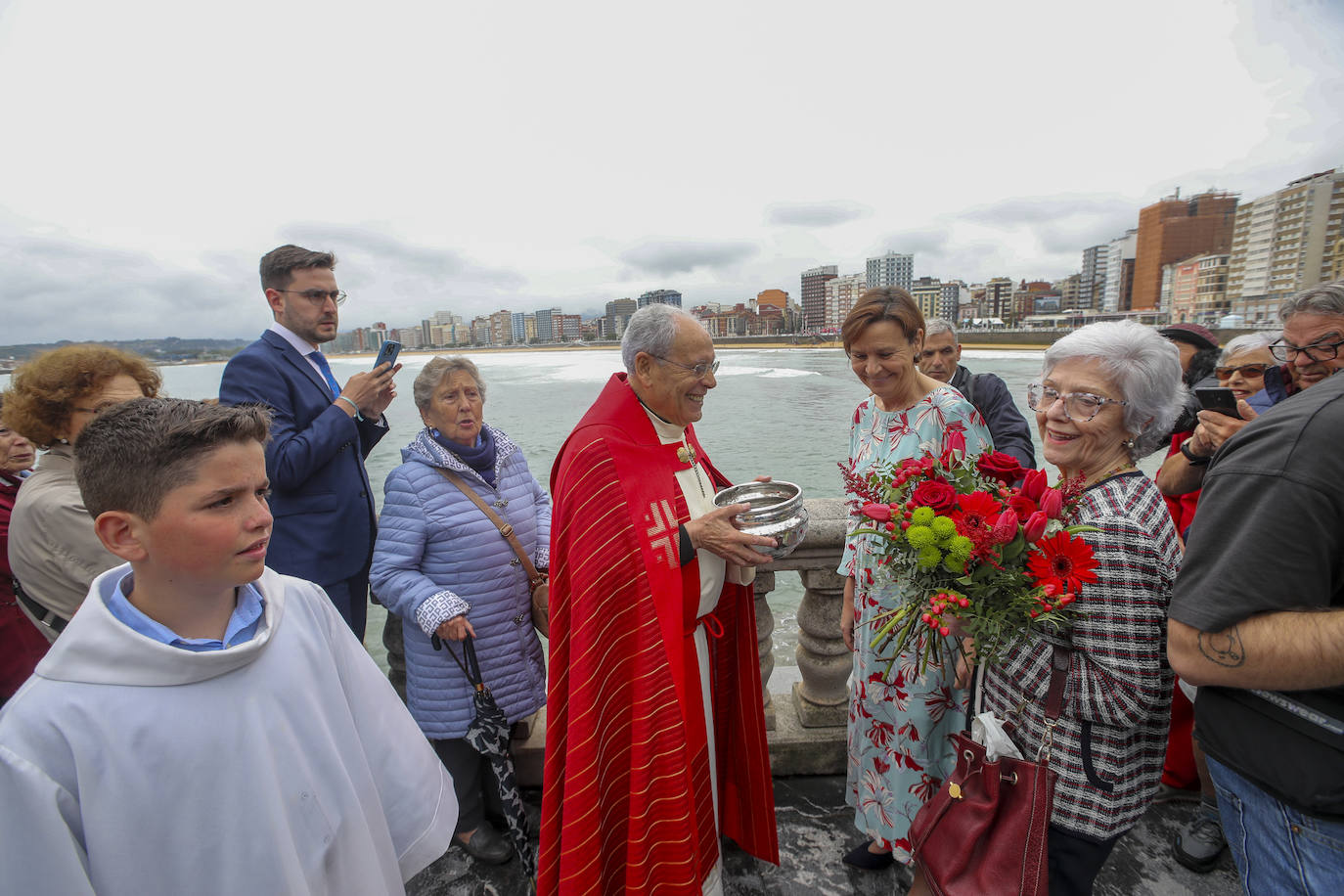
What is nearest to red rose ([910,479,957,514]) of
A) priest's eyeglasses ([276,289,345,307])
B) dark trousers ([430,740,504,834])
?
dark trousers ([430,740,504,834])

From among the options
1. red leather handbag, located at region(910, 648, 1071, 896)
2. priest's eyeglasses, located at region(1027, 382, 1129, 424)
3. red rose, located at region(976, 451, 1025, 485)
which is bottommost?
→ red leather handbag, located at region(910, 648, 1071, 896)

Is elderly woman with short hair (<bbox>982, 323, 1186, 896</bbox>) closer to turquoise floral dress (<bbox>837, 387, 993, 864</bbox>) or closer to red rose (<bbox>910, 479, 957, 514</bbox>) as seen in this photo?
red rose (<bbox>910, 479, 957, 514</bbox>)

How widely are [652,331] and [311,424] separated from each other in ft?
5.46

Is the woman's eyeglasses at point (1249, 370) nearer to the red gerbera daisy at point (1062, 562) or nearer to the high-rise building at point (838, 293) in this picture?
the red gerbera daisy at point (1062, 562)

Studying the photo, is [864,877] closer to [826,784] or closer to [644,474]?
[826,784]

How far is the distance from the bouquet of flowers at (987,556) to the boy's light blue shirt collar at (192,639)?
1459 mm

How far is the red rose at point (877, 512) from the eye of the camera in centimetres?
163

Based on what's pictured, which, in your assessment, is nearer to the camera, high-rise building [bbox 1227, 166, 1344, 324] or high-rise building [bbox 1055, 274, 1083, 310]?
high-rise building [bbox 1227, 166, 1344, 324]

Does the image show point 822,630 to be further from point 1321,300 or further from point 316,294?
point 316,294

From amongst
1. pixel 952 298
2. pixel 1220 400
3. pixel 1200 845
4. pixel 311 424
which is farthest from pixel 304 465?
pixel 952 298

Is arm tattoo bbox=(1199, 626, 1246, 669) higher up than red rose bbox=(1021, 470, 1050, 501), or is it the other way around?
red rose bbox=(1021, 470, 1050, 501)

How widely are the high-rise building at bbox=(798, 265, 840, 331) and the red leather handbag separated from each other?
13631 centimetres

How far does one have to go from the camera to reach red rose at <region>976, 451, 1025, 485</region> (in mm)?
1739

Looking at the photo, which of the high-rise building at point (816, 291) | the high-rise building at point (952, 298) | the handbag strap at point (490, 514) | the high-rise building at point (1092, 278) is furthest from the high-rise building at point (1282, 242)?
the handbag strap at point (490, 514)
